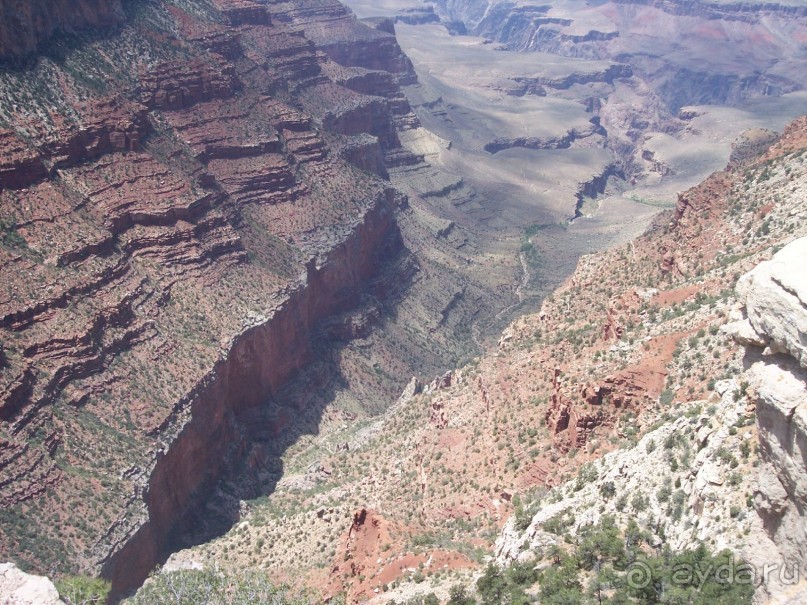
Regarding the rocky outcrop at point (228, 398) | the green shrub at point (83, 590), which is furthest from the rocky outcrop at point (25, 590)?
the rocky outcrop at point (228, 398)

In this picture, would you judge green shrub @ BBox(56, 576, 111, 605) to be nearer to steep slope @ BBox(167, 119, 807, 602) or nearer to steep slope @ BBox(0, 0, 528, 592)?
steep slope @ BBox(0, 0, 528, 592)

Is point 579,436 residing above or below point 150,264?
above

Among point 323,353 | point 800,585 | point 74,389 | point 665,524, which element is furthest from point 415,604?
point 323,353

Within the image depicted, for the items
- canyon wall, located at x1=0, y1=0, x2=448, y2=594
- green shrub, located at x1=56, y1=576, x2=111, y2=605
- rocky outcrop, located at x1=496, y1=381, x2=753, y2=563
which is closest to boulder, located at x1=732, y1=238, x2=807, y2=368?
rocky outcrop, located at x1=496, y1=381, x2=753, y2=563

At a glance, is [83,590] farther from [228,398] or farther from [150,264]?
[150,264]

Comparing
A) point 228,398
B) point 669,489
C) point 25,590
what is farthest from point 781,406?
point 228,398

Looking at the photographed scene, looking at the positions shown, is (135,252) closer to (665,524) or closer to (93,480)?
(93,480)
